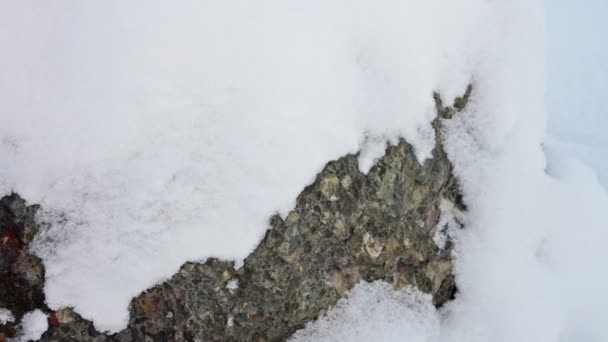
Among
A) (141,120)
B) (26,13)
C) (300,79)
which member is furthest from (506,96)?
(26,13)

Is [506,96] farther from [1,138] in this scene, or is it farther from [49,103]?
[1,138]

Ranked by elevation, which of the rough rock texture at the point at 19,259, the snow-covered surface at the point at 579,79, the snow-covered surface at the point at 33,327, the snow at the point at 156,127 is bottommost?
the snow-covered surface at the point at 33,327

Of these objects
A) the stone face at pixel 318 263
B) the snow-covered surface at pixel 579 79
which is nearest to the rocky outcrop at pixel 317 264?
the stone face at pixel 318 263

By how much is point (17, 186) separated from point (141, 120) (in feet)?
1.18

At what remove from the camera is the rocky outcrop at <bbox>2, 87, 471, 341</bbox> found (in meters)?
1.44

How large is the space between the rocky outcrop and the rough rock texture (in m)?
0.09

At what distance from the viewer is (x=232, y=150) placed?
145 centimetres

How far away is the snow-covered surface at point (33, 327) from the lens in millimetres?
1381

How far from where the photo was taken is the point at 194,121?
1.43 metres

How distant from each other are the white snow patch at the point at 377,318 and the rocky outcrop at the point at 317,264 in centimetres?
3

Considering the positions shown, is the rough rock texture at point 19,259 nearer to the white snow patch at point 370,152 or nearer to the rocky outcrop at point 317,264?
the rocky outcrop at point 317,264

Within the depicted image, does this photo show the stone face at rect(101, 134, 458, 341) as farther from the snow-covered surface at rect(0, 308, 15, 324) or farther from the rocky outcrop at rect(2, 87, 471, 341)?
the snow-covered surface at rect(0, 308, 15, 324)

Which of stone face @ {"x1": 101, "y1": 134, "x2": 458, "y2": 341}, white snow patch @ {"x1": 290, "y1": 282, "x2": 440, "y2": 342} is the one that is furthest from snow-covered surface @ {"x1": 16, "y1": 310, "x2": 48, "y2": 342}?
white snow patch @ {"x1": 290, "y1": 282, "x2": 440, "y2": 342}

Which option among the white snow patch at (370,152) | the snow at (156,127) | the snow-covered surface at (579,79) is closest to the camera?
the snow at (156,127)
